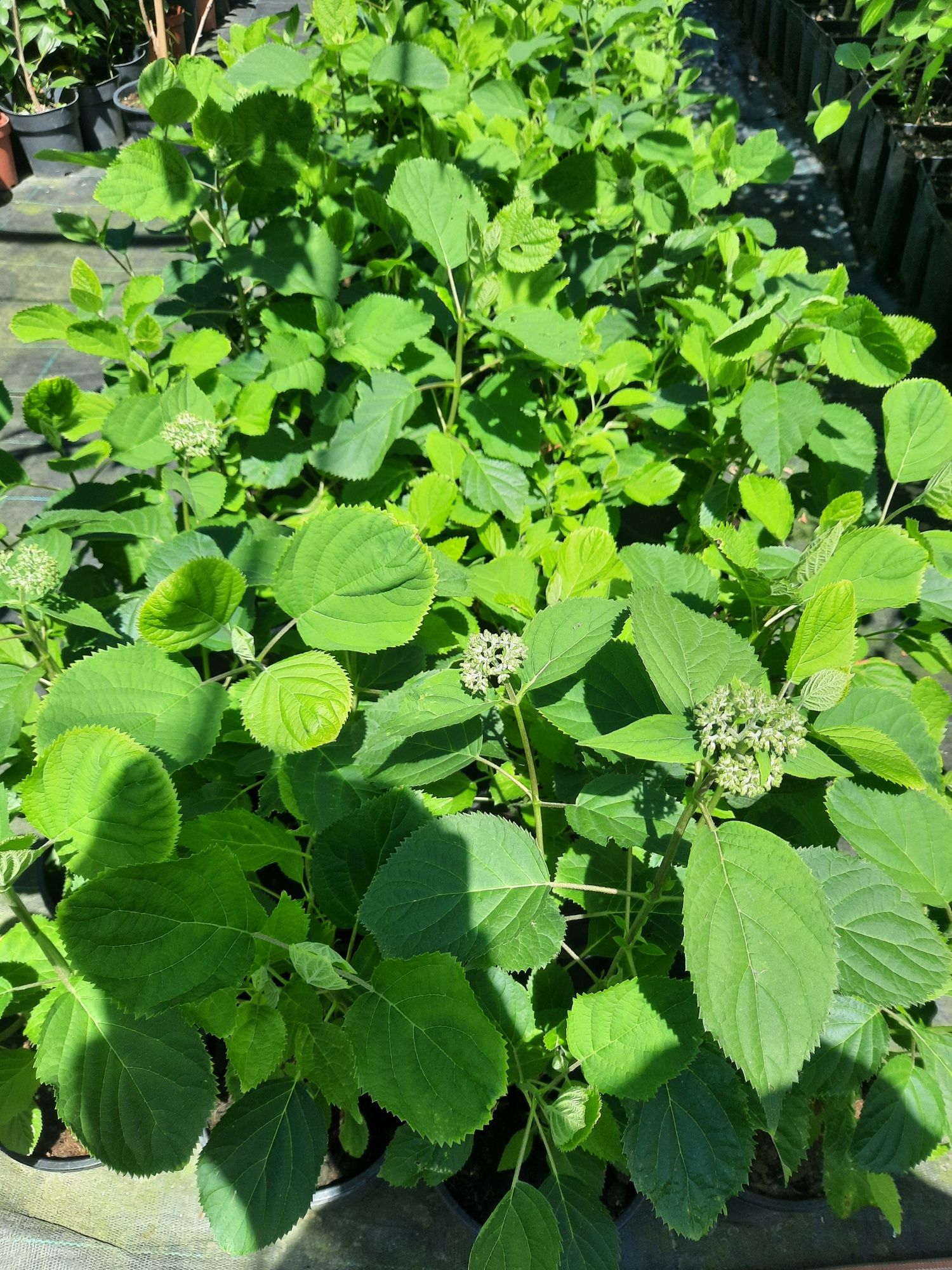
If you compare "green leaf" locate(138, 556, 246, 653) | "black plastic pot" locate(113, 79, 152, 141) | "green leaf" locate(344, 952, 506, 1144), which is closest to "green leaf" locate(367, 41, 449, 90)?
"green leaf" locate(138, 556, 246, 653)

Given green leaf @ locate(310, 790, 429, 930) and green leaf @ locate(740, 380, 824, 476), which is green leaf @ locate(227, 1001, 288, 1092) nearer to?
green leaf @ locate(310, 790, 429, 930)

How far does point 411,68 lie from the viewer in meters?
1.89

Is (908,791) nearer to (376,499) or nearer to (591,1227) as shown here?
(591,1227)

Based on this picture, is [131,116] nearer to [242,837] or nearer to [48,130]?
[48,130]

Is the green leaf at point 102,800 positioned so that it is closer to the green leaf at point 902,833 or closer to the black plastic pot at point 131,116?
the green leaf at point 902,833

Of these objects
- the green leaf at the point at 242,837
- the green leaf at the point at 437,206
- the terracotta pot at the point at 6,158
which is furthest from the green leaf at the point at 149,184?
the terracotta pot at the point at 6,158

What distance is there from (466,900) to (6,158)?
5868 millimetres

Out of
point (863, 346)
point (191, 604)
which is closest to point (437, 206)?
point (863, 346)

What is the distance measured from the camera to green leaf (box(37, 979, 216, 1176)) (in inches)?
35.1

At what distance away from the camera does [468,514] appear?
165 centimetres

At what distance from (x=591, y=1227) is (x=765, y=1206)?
2.01 ft

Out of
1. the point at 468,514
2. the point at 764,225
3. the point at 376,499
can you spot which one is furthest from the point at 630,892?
the point at 764,225

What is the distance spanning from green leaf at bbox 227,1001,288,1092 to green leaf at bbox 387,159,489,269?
4.44ft

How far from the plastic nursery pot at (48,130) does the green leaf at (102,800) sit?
5622 mm
